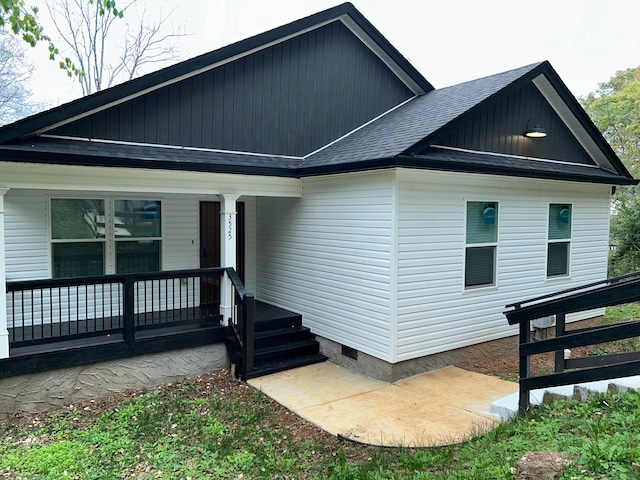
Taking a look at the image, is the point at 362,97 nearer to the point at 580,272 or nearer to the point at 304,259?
the point at 304,259

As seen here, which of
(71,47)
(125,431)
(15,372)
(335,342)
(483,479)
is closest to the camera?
(483,479)

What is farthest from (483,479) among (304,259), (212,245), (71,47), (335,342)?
(71,47)

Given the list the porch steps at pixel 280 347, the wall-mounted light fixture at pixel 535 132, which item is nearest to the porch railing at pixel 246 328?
the porch steps at pixel 280 347

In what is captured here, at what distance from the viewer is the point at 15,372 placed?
5.40m

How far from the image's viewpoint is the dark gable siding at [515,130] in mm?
7137

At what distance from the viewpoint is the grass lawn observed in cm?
319

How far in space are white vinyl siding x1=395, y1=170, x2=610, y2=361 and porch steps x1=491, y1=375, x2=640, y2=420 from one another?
1648 mm

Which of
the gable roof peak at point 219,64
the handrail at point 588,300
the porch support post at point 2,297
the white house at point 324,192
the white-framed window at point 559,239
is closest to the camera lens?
the handrail at point 588,300

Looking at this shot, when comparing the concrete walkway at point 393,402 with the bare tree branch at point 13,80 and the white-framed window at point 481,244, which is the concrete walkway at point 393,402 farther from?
the bare tree branch at point 13,80

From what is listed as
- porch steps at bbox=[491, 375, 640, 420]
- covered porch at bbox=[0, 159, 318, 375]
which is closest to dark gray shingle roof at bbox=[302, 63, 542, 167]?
covered porch at bbox=[0, 159, 318, 375]

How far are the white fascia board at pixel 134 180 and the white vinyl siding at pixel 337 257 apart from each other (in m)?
0.77

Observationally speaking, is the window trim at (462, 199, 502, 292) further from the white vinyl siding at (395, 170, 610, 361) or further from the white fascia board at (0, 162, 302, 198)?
the white fascia board at (0, 162, 302, 198)

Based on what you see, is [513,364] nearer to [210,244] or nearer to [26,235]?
[210,244]

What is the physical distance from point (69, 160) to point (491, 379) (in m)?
6.35
